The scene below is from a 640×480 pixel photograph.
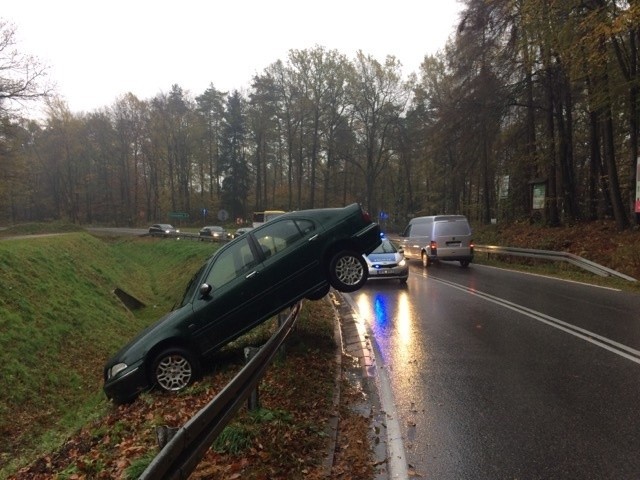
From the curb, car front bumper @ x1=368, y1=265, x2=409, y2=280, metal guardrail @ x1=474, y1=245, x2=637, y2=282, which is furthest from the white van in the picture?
the curb

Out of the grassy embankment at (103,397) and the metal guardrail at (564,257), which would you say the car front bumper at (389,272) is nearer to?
the grassy embankment at (103,397)

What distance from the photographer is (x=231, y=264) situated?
7.50 metres

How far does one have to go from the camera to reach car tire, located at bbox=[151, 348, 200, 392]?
270 inches

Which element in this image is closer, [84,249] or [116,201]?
[84,249]

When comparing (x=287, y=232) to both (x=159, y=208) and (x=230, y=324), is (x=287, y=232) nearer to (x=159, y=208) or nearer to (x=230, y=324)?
(x=230, y=324)

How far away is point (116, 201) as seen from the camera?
76250 millimetres

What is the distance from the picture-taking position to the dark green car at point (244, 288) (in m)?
6.91

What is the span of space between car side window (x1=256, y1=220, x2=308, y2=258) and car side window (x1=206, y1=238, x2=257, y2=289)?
0.25 meters

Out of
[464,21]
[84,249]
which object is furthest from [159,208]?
[464,21]

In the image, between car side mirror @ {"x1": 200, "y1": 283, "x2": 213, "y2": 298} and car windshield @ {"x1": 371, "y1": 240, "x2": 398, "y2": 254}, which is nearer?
car side mirror @ {"x1": 200, "y1": 283, "x2": 213, "y2": 298}

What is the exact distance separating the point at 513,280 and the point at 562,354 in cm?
944

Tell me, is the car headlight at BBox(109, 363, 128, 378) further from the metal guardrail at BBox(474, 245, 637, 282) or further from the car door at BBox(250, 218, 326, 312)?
the metal guardrail at BBox(474, 245, 637, 282)

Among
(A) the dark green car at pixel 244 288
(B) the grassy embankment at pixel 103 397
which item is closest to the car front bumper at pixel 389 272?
(B) the grassy embankment at pixel 103 397

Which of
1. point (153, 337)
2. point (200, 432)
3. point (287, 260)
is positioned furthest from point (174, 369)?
point (200, 432)
